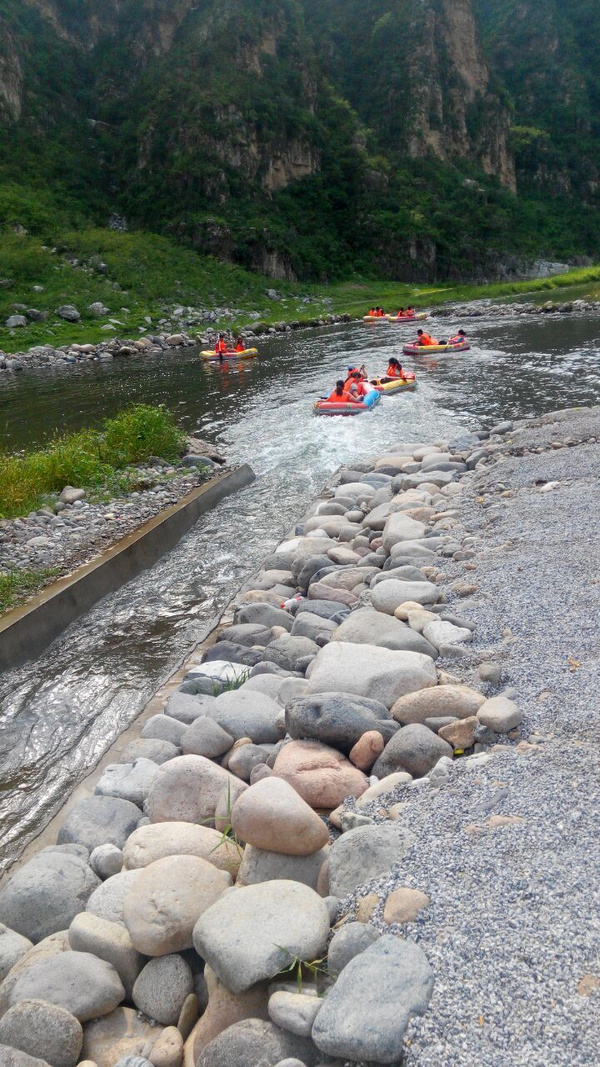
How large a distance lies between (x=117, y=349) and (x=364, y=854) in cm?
3255

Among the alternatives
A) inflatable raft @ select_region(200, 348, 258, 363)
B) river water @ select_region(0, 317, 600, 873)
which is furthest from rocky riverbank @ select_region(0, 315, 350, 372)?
inflatable raft @ select_region(200, 348, 258, 363)

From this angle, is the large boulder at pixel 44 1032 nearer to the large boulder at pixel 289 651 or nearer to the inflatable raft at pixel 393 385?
the large boulder at pixel 289 651

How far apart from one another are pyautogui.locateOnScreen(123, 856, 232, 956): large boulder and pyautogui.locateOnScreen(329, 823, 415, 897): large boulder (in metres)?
0.55

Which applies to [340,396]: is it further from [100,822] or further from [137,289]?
[137,289]

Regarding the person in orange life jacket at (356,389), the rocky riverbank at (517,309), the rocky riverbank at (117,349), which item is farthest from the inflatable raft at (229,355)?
the rocky riverbank at (517,309)

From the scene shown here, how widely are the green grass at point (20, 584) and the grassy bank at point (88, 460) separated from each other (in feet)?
6.46

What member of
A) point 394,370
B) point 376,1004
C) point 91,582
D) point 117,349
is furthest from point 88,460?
point 117,349

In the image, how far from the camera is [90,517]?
10414mm

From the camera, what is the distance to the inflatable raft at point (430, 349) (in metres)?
27.1

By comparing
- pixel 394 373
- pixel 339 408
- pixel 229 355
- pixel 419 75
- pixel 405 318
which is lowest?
pixel 339 408

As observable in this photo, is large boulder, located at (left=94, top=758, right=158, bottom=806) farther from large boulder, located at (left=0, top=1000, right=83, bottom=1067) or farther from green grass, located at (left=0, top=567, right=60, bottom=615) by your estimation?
green grass, located at (left=0, top=567, right=60, bottom=615)

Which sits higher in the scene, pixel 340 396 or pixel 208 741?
pixel 340 396

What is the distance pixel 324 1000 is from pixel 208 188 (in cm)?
6509

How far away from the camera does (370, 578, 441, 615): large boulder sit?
20.9 feet
